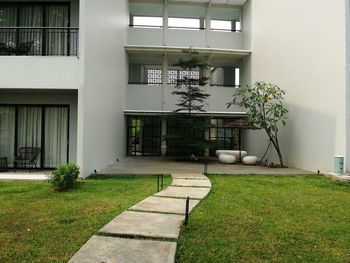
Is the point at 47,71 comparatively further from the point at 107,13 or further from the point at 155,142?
the point at 155,142

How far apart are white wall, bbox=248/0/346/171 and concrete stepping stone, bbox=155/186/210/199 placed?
5.51m

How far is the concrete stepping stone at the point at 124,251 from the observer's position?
3.78 m

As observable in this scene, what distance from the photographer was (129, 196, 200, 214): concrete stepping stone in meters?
6.16

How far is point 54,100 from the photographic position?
11406 millimetres

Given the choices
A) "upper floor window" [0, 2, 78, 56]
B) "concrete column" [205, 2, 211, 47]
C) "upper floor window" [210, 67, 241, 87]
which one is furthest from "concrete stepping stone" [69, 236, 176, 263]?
"upper floor window" [210, 67, 241, 87]

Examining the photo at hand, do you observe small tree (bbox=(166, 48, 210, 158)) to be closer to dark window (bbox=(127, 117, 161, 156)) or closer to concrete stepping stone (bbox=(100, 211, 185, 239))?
dark window (bbox=(127, 117, 161, 156))

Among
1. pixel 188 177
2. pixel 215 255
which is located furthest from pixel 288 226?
pixel 188 177

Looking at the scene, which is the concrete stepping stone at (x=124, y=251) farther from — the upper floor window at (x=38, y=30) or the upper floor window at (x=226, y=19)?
the upper floor window at (x=226, y=19)

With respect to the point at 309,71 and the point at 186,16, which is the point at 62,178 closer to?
the point at 309,71

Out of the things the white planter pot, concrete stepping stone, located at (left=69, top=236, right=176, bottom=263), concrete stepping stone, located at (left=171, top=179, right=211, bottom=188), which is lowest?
concrete stepping stone, located at (left=69, top=236, right=176, bottom=263)

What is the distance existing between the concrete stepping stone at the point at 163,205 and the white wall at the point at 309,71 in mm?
6656

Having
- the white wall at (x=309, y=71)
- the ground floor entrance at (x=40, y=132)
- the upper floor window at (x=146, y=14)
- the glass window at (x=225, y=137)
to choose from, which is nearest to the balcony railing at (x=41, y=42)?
the ground floor entrance at (x=40, y=132)

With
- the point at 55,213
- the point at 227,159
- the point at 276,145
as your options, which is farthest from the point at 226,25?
the point at 55,213

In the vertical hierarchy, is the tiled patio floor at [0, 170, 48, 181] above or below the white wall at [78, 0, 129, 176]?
below
